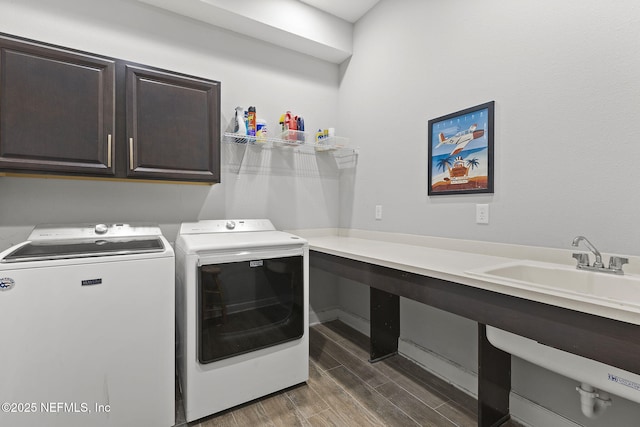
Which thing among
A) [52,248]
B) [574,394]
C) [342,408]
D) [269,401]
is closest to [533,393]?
[574,394]

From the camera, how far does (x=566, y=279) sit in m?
1.32

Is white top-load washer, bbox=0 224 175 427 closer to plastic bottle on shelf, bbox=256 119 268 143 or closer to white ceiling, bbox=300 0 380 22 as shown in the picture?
plastic bottle on shelf, bbox=256 119 268 143

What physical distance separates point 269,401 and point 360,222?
5.11 feet

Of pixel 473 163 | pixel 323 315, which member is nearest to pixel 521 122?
pixel 473 163

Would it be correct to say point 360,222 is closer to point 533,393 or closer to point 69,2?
point 533,393

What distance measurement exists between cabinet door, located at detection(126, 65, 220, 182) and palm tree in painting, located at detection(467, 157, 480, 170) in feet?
5.34

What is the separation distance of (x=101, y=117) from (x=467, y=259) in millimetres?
2179

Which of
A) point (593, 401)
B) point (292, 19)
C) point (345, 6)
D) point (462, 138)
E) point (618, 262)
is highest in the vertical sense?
point (345, 6)

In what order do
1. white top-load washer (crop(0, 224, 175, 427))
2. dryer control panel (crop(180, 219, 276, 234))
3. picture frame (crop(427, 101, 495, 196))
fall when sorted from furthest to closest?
dryer control panel (crop(180, 219, 276, 234)), picture frame (crop(427, 101, 495, 196)), white top-load washer (crop(0, 224, 175, 427))

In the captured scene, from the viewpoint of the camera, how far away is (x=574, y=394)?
1379mm

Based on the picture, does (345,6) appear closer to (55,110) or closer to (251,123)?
Answer: (251,123)

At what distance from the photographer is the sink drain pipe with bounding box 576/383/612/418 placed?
1187 mm

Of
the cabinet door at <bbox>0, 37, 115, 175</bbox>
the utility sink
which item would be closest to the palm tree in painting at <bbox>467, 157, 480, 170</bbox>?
the utility sink

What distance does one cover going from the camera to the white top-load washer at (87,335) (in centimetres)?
122
